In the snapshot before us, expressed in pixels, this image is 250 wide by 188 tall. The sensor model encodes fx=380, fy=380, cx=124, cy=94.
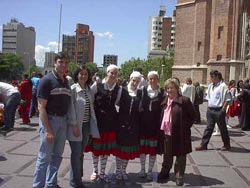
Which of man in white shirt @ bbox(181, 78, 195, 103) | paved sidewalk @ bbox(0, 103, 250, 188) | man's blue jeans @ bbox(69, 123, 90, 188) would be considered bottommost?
paved sidewalk @ bbox(0, 103, 250, 188)

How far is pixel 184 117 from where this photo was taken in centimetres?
646

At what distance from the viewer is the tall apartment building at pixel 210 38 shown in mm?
33219

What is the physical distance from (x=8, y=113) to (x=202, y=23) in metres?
31.8

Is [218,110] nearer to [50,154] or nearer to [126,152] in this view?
[126,152]

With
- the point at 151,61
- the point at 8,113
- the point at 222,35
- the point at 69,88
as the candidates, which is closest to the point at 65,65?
the point at 69,88

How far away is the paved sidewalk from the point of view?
253 inches

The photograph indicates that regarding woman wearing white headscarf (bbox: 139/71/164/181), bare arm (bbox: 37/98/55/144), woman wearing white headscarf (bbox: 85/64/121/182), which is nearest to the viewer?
bare arm (bbox: 37/98/55/144)

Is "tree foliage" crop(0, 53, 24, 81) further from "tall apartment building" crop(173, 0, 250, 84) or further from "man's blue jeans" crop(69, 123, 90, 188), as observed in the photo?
"man's blue jeans" crop(69, 123, 90, 188)

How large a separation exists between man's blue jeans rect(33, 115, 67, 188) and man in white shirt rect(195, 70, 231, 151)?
5.05 metres

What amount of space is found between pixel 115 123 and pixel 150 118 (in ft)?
2.10

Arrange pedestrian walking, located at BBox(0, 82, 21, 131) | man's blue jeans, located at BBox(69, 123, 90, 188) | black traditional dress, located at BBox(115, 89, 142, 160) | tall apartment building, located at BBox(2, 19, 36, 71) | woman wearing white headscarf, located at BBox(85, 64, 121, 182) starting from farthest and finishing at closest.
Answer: tall apartment building, located at BBox(2, 19, 36, 71)
pedestrian walking, located at BBox(0, 82, 21, 131)
black traditional dress, located at BBox(115, 89, 142, 160)
woman wearing white headscarf, located at BBox(85, 64, 121, 182)
man's blue jeans, located at BBox(69, 123, 90, 188)

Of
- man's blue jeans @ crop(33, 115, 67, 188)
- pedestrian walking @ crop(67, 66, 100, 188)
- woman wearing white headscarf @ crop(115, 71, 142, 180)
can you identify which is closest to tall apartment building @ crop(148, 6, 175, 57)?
woman wearing white headscarf @ crop(115, 71, 142, 180)

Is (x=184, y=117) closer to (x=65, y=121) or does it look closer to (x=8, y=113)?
(x=65, y=121)

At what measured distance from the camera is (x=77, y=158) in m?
5.77
